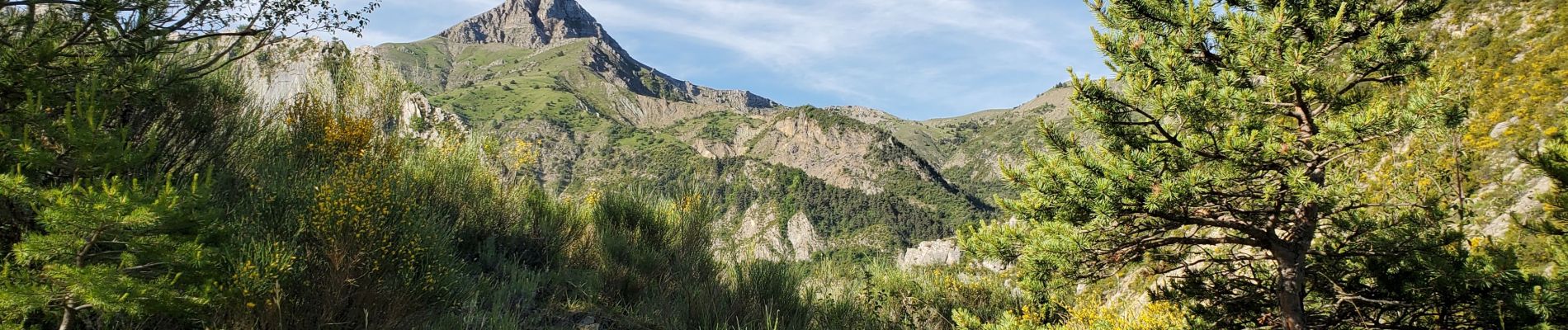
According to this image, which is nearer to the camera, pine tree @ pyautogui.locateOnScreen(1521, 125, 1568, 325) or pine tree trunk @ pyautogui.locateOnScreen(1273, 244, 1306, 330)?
pine tree @ pyautogui.locateOnScreen(1521, 125, 1568, 325)

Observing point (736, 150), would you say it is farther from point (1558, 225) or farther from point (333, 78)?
point (1558, 225)

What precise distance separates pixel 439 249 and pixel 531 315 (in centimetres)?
88

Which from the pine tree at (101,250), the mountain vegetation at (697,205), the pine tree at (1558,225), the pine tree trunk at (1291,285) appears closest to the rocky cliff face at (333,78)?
the mountain vegetation at (697,205)

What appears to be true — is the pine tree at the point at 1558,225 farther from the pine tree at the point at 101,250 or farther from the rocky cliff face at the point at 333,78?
the rocky cliff face at the point at 333,78

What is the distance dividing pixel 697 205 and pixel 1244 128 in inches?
217

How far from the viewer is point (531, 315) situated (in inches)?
183

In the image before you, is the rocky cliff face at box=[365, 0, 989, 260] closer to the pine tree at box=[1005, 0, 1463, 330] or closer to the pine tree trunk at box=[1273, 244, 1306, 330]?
the pine tree at box=[1005, 0, 1463, 330]

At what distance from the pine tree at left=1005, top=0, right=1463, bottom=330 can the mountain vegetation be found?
0.02 metres

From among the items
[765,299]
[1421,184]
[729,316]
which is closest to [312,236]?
[729,316]

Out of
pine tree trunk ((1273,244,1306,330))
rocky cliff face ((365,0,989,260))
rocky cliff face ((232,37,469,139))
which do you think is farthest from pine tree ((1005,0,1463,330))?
rocky cliff face ((365,0,989,260))

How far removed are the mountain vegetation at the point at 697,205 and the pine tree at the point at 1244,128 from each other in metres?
0.02

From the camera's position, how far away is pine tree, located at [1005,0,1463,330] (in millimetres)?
3477

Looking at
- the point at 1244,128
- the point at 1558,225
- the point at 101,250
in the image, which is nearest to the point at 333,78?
the point at 101,250

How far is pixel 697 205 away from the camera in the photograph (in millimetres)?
→ 7504
